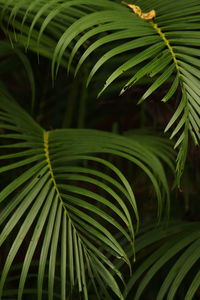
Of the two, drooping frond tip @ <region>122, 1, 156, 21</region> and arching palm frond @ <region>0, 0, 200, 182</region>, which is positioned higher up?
drooping frond tip @ <region>122, 1, 156, 21</region>

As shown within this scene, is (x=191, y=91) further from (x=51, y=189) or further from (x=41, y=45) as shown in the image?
(x=41, y=45)

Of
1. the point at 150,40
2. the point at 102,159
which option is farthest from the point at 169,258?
the point at 150,40

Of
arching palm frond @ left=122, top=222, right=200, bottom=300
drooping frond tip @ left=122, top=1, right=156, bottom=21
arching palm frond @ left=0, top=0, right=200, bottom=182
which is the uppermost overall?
drooping frond tip @ left=122, top=1, right=156, bottom=21

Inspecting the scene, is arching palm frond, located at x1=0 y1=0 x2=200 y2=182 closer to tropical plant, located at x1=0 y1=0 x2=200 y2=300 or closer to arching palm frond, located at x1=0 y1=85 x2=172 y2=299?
tropical plant, located at x1=0 y1=0 x2=200 y2=300

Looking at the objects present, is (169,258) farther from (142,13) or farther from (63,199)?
(142,13)

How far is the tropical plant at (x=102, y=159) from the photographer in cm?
75

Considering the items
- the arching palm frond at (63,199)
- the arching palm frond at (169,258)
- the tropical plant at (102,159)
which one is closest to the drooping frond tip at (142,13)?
the tropical plant at (102,159)

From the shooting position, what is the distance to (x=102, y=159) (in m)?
0.83

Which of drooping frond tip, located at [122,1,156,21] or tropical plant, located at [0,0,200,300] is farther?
drooping frond tip, located at [122,1,156,21]

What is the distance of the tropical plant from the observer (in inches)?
29.5

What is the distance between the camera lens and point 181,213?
1.25m

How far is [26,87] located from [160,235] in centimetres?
85

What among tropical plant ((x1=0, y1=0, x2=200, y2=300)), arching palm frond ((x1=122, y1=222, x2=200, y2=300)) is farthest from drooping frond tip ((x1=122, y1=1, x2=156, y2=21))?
arching palm frond ((x1=122, y1=222, x2=200, y2=300))

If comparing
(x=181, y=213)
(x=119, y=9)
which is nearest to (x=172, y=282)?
(x=181, y=213)
